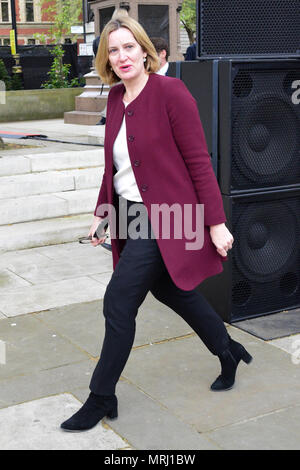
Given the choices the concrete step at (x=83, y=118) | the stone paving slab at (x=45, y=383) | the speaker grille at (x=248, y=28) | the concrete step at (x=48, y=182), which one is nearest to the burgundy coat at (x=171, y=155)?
the stone paving slab at (x=45, y=383)

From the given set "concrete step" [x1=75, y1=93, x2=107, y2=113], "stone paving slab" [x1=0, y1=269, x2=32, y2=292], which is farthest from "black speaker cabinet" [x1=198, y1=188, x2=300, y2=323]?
"concrete step" [x1=75, y1=93, x2=107, y2=113]

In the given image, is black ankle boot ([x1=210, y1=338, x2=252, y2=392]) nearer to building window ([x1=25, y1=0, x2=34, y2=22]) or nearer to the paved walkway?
the paved walkway

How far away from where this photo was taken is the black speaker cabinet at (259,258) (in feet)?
15.6

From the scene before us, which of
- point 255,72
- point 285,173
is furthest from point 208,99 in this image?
point 285,173

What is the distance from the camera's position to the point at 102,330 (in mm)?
4727

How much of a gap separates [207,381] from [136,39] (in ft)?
6.11

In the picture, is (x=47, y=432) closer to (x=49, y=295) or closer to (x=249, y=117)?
(x=49, y=295)

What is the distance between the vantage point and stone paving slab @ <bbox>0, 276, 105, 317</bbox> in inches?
206

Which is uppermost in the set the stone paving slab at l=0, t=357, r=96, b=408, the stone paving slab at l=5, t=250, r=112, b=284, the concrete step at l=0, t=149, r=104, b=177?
the concrete step at l=0, t=149, r=104, b=177

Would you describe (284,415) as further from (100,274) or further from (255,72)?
(100,274)

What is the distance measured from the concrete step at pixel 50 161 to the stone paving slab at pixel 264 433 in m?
5.65

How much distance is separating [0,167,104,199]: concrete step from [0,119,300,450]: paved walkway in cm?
249

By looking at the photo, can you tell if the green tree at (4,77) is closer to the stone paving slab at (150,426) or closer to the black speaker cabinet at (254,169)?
the black speaker cabinet at (254,169)

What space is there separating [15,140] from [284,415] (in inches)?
332
